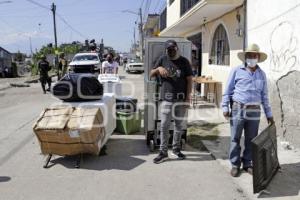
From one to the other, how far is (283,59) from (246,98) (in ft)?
7.90

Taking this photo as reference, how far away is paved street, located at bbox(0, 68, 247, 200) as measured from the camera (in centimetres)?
519

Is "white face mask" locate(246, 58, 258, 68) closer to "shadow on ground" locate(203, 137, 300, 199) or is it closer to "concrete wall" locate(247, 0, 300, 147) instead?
"shadow on ground" locate(203, 137, 300, 199)

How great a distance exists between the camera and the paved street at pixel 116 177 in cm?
519

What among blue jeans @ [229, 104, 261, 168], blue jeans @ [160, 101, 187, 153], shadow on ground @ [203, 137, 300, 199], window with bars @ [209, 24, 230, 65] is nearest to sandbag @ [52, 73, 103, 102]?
blue jeans @ [160, 101, 187, 153]

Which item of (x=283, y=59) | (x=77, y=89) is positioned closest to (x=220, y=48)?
(x=283, y=59)

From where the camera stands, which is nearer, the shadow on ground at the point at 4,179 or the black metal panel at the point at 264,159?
the black metal panel at the point at 264,159

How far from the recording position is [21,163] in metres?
6.69

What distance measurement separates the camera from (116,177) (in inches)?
231

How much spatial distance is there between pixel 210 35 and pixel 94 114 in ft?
30.1

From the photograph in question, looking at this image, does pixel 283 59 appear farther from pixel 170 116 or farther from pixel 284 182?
pixel 284 182

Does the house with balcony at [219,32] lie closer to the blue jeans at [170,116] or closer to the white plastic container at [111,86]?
the white plastic container at [111,86]

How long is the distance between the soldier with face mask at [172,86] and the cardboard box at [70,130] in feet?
3.49

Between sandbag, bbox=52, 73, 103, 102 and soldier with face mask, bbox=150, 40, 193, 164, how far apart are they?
1188mm

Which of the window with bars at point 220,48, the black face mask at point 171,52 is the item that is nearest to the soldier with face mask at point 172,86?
the black face mask at point 171,52
